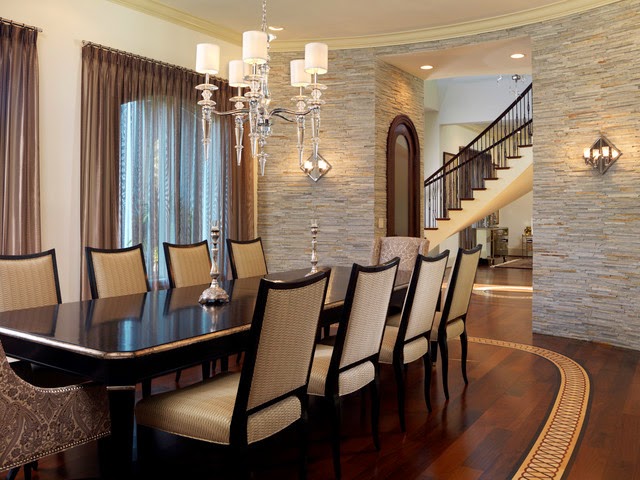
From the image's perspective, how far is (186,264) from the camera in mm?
4355

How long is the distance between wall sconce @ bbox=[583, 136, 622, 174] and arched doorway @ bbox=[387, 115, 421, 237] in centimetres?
242

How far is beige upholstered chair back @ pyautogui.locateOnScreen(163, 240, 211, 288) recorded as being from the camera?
4242 millimetres

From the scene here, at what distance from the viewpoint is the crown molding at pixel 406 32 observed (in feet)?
18.4

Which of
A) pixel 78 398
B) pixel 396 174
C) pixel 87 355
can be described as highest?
pixel 396 174

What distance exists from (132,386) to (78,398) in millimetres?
291

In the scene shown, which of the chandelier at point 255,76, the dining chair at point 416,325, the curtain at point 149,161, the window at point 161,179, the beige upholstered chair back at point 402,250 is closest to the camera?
the dining chair at point 416,325

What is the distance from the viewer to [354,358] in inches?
115

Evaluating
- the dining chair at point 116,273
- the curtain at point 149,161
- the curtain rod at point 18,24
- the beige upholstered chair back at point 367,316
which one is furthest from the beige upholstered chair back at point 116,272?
the curtain rod at point 18,24

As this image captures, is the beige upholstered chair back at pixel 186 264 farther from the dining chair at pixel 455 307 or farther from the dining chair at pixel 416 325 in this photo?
the dining chair at pixel 455 307

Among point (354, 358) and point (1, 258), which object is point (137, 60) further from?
point (354, 358)

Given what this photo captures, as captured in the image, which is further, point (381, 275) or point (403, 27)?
point (403, 27)

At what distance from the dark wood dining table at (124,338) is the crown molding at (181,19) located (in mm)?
3410

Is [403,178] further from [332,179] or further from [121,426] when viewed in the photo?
[121,426]

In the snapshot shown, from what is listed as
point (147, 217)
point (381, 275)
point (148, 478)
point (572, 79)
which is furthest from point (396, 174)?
point (148, 478)
